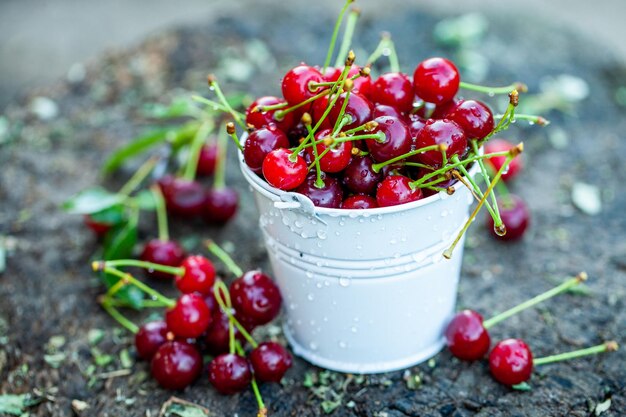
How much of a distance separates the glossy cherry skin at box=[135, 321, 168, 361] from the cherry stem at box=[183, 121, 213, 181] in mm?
600

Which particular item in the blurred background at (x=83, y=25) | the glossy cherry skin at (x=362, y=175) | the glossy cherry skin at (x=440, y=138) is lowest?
the blurred background at (x=83, y=25)

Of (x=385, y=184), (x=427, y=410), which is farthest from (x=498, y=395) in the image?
(x=385, y=184)

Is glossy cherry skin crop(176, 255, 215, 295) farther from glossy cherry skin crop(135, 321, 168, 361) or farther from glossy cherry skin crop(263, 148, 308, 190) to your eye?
glossy cherry skin crop(263, 148, 308, 190)

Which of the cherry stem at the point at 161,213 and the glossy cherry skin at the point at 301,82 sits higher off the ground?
the glossy cherry skin at the point at 301,82

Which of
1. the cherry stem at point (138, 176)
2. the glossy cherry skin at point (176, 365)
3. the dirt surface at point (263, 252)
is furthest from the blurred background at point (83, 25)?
the glossy cherry skin at point (176, 365)

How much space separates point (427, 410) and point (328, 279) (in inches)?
14.2

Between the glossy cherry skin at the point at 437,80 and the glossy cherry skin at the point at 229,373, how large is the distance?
0.67 metres

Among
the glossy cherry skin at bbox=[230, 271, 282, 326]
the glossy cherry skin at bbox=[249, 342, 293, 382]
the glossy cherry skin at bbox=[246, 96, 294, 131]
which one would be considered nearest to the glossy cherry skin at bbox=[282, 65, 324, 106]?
the glossy cherry skin at bbox=[246, 96, 294, 131]

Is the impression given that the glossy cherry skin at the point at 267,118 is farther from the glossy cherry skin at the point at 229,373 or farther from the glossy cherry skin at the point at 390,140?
the glossy cherry skin at the point at 229,373

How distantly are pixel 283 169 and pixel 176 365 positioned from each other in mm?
517

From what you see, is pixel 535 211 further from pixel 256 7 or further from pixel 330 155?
pixel 256 7

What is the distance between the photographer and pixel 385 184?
1309 mm

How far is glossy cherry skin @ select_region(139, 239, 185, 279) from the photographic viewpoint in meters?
1.88

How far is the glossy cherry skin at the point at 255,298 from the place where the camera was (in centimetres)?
154
